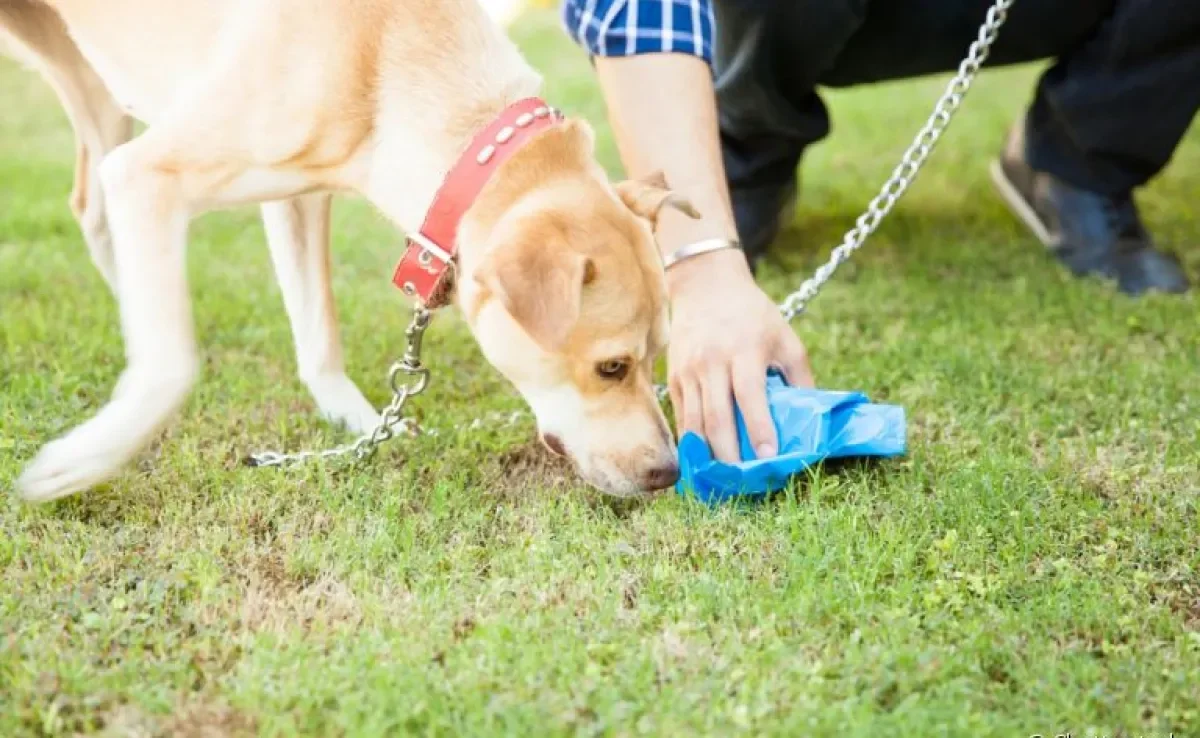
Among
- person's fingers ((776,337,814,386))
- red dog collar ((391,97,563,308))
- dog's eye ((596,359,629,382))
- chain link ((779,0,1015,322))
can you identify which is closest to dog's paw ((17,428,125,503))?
red dog collar ((391,97,563,308))

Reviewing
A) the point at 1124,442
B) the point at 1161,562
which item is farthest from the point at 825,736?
the point at 1124,442

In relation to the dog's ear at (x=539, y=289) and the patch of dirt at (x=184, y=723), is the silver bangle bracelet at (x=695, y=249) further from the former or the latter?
the patch of dirt at (x=184, y=723)

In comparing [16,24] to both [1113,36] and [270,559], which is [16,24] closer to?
[270,559]

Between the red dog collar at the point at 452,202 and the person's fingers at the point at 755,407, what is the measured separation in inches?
27.9

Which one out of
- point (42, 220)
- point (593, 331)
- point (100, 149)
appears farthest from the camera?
point (42, 220)

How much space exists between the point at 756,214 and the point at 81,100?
246 cm

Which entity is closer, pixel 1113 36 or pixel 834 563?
pixel 834 563

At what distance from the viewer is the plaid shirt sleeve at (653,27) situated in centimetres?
345

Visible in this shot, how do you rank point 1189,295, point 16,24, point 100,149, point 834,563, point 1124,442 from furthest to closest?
point 1189,295
point 100,149
point 16,24
point 1124,442
point 834,563

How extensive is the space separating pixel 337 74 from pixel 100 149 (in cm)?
140

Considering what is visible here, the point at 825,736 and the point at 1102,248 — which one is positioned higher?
the point at 825,736

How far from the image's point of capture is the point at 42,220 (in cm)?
525

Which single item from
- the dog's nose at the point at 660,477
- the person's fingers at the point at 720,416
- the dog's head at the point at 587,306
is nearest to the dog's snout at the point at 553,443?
the dog's head at the point at 587,306

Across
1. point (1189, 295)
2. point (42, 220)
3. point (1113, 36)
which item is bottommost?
point (1189, 295)
